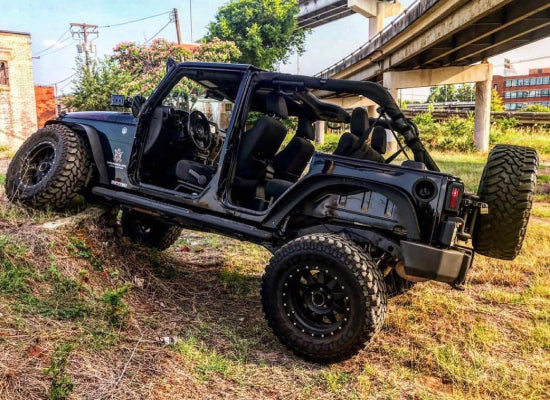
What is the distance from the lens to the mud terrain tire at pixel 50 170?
478 centimetres

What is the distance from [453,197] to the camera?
3436mm

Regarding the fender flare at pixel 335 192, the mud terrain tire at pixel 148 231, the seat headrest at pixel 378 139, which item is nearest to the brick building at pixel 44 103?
the mud terrain tire at pixel 148 231

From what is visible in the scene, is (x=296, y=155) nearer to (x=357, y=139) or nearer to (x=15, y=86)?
(x=357, y=139)

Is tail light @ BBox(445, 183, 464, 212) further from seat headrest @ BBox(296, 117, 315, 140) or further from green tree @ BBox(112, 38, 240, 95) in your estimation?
green tree @ BBox(112, 38, 240, 95)

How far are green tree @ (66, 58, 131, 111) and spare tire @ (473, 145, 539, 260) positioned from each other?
72.5 feet

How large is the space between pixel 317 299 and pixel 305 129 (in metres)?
1.93

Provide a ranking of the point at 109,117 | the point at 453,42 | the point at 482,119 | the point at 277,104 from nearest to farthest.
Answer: the point at 277,104
the point at 109,117
the point at 453,42
the point at 482,119

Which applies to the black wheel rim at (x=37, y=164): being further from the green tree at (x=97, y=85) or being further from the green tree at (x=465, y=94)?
the green tree at (x=465, y=94)

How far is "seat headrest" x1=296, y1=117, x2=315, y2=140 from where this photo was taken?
496cm

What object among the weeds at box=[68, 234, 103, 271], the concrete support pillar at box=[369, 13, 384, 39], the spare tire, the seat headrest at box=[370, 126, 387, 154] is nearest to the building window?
the concrete support pillar at box=[369, 13, 384, 39]

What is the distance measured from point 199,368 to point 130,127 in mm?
2501

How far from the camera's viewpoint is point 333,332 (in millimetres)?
3521

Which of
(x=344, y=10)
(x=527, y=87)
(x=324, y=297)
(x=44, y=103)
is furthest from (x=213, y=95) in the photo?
(x=527, y=87)

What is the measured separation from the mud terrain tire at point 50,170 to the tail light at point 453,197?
3.34 meters
